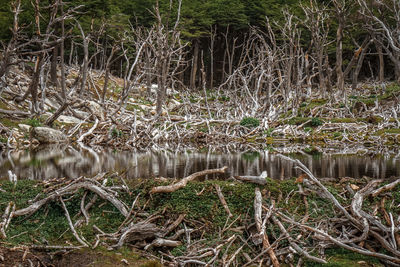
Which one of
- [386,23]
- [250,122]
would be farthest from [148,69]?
[386,23]

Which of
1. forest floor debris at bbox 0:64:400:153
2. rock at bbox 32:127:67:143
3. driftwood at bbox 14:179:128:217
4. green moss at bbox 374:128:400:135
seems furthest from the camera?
rock at bbox 32:127:67:143

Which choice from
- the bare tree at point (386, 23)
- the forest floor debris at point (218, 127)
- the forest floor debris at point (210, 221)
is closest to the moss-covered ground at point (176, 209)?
the forest floor debris at point (210, 221)

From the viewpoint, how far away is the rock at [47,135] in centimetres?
1727

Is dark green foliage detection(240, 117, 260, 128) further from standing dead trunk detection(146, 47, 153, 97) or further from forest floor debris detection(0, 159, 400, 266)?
forest floor debris detection(0, 159, 400, 266)

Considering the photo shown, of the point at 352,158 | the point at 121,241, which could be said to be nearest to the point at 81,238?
the point at 121,241

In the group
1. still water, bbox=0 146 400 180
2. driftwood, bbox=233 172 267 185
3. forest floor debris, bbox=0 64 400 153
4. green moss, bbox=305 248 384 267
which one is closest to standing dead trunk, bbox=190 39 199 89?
forest floor debris, bbox=0 64 400 153

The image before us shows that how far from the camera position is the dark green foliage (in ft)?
58.7

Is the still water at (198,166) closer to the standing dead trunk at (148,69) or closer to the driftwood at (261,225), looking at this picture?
the driftwood at (261,225)

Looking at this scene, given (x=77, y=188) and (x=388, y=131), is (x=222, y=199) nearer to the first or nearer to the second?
(x=77, y=188)

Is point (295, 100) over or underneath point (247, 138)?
over

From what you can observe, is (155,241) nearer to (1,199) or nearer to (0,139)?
(1,199)

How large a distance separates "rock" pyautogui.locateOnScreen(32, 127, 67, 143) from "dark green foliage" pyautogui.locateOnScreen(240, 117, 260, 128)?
26.6 feet

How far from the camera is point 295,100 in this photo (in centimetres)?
2036

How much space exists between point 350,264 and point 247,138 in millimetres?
13381
